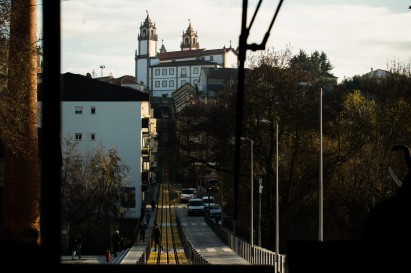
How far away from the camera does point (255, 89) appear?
60406 millimetres

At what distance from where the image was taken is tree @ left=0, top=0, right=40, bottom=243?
78.2 feet

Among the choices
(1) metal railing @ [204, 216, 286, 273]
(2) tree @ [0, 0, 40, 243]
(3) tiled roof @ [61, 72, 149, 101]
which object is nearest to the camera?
(2) tree @ [0, 0, 40, 243]

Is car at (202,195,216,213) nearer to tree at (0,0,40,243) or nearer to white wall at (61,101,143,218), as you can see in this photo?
white wall at (61,101,143,218)

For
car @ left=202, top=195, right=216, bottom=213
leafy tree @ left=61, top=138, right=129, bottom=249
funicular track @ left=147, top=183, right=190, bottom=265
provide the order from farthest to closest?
car @ left=202, top=195, right=216, bottom=213, leafy tree @ left=61, top=138, right=129, bottom=249, funicular track @ left=147, top=183, right=190, bottom=265

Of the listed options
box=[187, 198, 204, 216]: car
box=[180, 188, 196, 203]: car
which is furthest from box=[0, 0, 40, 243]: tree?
box=[180, 188, 196, 203]: car

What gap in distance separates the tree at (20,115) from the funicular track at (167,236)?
71.4 ft

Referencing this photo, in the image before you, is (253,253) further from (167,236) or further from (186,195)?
(186,195)

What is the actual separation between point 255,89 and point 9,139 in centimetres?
3722

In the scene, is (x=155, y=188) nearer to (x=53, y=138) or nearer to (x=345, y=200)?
(x=345, y=200)

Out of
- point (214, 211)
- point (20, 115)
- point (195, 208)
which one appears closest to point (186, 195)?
point (195, 208)

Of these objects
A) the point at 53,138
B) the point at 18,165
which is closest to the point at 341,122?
the point at 18,165

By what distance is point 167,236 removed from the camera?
76375 mm

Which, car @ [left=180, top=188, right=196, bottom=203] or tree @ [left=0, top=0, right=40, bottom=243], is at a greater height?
tree @ [left=0, top=0, right=40, bottom=243]

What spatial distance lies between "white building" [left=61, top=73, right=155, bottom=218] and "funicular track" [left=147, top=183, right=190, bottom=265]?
5.56m
